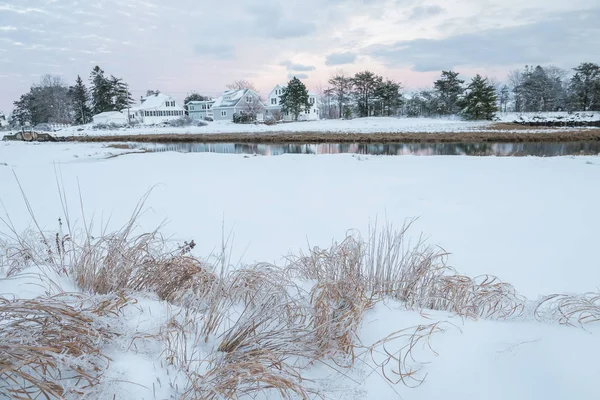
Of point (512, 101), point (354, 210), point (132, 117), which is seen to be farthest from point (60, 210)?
point (512, 101)

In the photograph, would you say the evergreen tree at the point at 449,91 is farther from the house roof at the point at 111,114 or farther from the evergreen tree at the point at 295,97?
the house roof at the point at 111,114

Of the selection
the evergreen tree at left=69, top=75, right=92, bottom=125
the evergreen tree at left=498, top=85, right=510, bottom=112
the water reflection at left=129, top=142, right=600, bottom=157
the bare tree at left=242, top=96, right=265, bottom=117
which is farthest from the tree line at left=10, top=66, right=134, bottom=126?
the evergreen tree at left=498, top=85, right=510, bottom=112

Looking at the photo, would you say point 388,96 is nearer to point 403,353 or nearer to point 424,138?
point 424,138

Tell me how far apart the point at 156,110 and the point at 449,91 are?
5002 centimetres

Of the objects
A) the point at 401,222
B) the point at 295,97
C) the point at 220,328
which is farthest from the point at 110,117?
the point at 220,328

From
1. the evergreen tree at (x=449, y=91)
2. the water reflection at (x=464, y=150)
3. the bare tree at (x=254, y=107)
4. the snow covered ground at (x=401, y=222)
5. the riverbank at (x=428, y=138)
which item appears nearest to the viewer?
the snow covered ground at (x=401, y=222)

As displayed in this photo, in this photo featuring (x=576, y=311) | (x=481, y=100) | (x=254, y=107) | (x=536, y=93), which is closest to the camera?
(x=576, y=311)

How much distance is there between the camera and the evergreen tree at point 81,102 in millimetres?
60938

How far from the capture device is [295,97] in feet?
175

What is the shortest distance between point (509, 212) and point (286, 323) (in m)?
5.55

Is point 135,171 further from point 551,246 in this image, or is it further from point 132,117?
point 132,117

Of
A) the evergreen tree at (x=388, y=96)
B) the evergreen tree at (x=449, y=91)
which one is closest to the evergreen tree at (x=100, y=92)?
the evergreen tree at (x=388, y=96)

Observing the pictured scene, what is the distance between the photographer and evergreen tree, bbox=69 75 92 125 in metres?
60.9

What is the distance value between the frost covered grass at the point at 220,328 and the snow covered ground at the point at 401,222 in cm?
7
